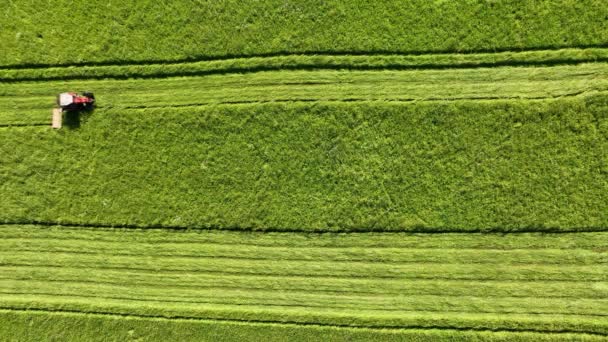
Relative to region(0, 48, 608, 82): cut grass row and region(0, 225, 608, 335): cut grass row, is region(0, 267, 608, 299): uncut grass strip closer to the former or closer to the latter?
region(0, 225, 608, 335): cut grass row

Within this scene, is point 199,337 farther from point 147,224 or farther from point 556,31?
point 556,31

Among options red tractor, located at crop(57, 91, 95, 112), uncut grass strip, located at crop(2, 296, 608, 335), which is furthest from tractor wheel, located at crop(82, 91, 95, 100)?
uncut grass strip, located at crop(2, 296, 608, 335)

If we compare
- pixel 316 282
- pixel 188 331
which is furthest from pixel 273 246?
pixel 188 331

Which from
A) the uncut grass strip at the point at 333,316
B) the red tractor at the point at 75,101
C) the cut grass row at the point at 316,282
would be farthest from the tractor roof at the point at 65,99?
the uncut grass strip at the point at 333,316

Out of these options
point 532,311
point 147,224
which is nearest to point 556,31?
point 532,311

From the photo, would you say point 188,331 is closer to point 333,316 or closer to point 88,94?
point 333,316

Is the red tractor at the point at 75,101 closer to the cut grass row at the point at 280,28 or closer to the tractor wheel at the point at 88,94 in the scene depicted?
the tractor wheel at the point at 88,94
